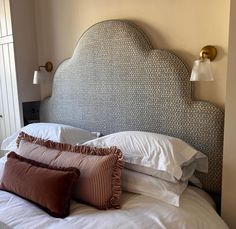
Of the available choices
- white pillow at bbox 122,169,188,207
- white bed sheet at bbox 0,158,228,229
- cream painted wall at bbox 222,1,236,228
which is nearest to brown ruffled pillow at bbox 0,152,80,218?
white bed sheet at bbox 0,158,228,229

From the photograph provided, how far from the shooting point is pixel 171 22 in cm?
182

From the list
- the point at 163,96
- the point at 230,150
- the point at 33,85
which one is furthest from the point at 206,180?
the point at 33,85

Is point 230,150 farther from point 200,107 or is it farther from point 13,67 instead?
point 13,67

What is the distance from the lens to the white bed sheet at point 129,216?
1.30m

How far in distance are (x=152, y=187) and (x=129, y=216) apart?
25 centimetres

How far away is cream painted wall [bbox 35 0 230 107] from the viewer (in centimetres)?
164

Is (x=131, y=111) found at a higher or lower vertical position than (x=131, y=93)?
lower

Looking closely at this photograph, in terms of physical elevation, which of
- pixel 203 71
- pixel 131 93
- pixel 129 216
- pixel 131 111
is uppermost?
pixel 203 71

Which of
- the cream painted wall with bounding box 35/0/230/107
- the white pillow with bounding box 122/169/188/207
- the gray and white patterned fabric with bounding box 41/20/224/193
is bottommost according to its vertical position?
the white pillow with bounding box 122/169/188/207

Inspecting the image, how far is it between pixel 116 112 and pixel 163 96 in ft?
1.39

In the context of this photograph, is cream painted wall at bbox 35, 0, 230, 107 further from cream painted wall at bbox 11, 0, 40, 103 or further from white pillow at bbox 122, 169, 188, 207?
white pillow at bbox 122, 169, 188, 207

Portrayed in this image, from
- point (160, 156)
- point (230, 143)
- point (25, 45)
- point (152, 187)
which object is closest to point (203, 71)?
point (230, 143)

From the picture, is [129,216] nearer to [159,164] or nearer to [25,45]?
[159,164]

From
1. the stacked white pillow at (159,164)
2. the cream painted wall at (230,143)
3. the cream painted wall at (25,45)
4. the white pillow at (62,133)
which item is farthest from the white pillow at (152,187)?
the cream painted wall at (25,45)
